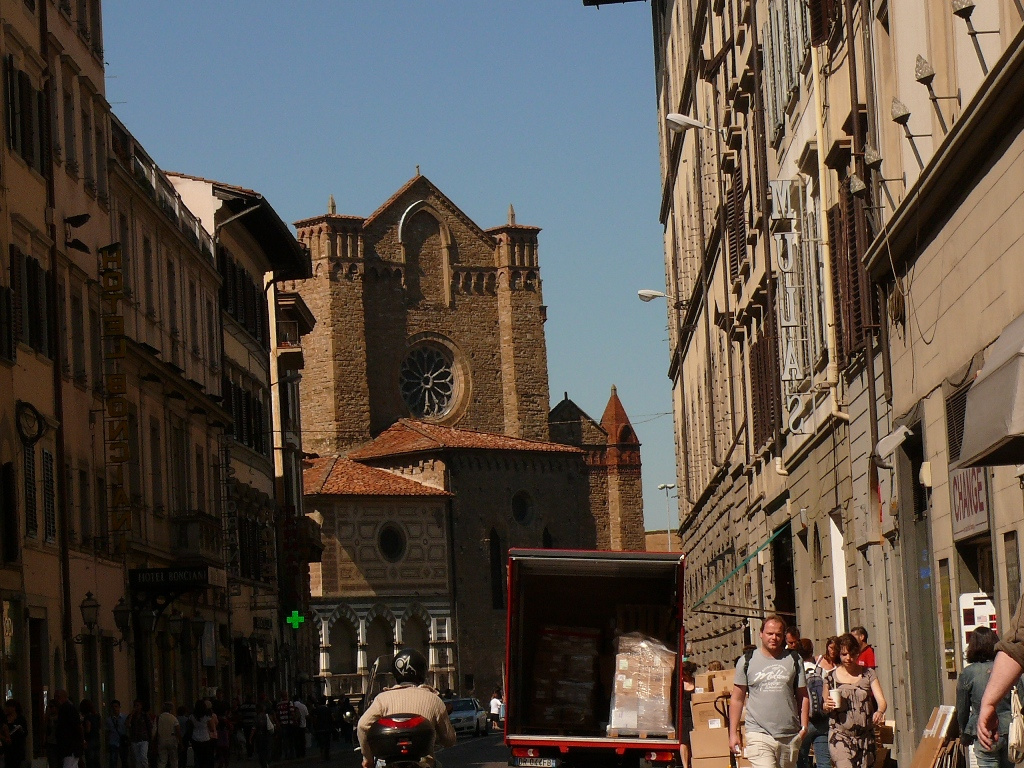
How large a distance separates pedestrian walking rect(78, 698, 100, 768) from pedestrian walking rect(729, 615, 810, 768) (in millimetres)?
15610

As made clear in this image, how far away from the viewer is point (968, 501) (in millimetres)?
15125

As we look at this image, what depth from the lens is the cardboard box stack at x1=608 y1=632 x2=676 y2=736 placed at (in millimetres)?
20547

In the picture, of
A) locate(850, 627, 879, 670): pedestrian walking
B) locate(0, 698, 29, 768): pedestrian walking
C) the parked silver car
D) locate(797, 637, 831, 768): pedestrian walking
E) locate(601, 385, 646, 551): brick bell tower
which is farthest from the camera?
locate(601, 385, 646, 551): brick bell tower

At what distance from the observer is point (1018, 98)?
39.9 ft

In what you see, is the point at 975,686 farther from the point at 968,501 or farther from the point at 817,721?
the point at 817,721

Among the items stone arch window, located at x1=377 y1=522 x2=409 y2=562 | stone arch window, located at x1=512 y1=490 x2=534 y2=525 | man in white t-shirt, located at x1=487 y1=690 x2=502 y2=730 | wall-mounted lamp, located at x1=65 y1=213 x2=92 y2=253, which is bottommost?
man in white t-shirt, located at x1=487 y1=690 x2=502 y2=730

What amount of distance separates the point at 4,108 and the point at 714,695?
12850 millimetres

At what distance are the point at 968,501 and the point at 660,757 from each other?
629 cm

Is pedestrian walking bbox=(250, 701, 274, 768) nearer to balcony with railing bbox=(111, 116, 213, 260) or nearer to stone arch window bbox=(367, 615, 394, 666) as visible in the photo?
balcony with railing bbox=(111, 116, 213, 260)

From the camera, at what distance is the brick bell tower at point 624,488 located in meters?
89.2

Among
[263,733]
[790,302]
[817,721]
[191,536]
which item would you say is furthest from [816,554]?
[191,536]

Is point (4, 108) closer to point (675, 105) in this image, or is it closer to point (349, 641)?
point (675, 105)

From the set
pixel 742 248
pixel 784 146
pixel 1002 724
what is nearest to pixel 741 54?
pixel 742 248

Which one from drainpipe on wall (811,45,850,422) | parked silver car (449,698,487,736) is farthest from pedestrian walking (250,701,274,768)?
drainpipe on wall (811,45,850,422)
